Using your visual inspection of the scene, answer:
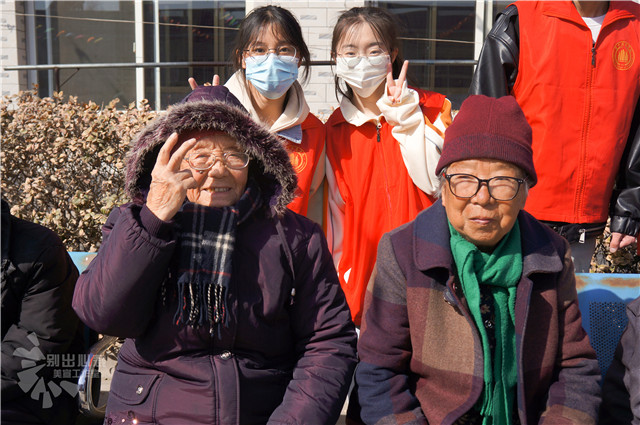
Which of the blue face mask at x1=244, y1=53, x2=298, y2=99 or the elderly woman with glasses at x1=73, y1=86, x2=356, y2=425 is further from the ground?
the blue face mask at x1=244, y1=53, x2=298, y2=99

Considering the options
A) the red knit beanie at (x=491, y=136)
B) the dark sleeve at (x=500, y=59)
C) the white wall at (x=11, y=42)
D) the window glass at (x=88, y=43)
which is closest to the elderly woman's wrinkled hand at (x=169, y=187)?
the red knit beanie at (x=491, y=136)

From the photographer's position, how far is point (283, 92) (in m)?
3.32

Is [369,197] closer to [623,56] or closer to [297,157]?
[297,157]

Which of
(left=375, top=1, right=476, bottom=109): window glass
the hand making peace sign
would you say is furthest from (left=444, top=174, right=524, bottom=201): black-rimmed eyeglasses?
(left=375, top=1, right=476, bottom=109): window glass

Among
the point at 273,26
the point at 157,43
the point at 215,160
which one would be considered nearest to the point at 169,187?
the point at 215,160

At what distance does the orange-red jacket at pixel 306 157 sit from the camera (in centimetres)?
324

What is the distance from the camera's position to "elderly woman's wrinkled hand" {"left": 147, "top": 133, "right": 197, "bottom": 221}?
2.11 meters

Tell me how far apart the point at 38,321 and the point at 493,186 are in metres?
1.74

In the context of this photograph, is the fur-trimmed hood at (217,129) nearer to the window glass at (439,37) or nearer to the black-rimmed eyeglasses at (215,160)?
the black-rimmed eyeglasses at (215,160)

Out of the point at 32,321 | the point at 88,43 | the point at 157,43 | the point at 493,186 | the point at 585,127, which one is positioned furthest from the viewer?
the point at 88,43

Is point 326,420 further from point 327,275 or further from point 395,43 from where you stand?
point 395,43

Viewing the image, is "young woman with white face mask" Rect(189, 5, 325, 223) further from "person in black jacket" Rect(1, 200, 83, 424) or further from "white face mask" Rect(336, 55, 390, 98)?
"person in black jacket" Rect(1, 200, 83, 424)

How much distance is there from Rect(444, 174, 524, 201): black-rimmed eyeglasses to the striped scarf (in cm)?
77

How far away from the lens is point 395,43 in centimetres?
338
